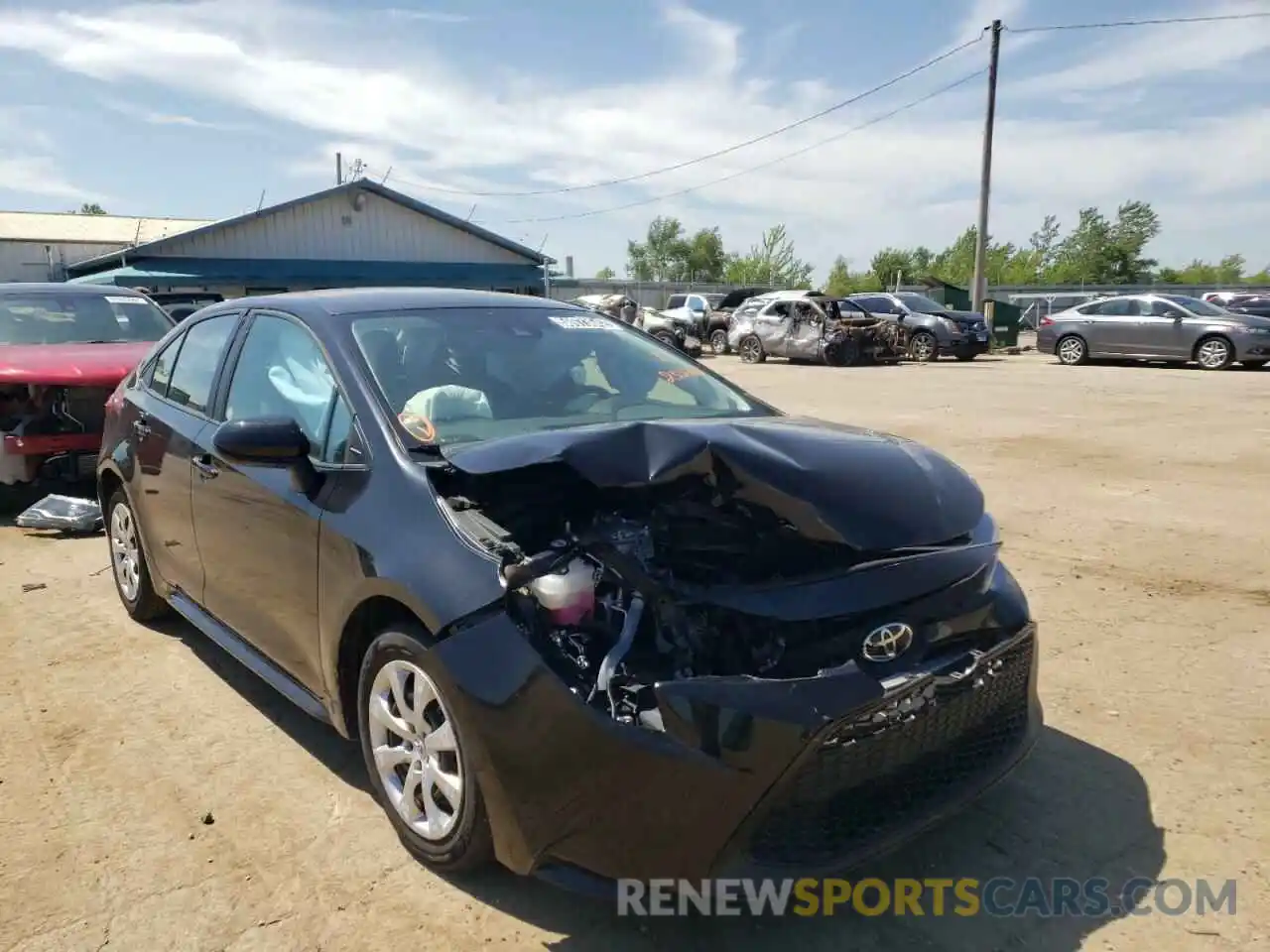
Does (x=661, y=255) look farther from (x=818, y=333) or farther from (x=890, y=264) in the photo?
(x=818, y=333)

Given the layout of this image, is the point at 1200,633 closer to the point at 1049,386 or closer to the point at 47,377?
the point at 47,377

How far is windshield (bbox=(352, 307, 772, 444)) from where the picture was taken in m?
3.05

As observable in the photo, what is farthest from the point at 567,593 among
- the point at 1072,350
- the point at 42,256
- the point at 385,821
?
the point at 42,256

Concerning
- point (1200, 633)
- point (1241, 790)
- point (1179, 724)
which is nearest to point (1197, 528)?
point (1200, 633)

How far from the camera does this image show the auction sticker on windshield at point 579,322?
3.79m

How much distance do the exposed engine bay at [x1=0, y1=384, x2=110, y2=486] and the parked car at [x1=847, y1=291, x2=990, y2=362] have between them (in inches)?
752

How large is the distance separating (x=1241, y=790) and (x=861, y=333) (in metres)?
18.9

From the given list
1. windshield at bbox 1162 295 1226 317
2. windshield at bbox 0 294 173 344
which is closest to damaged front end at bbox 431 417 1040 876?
windshield at bbox 0 294 173 344

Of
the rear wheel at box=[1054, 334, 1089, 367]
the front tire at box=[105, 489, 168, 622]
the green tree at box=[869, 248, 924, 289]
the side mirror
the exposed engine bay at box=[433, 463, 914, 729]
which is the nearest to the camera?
the exposed engine bay at box=[433, 463, 914, 729]

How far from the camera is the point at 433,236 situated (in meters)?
30.6

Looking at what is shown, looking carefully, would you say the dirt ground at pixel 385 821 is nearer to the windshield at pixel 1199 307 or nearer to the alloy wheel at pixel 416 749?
the alloy wheel at pixel 416 749

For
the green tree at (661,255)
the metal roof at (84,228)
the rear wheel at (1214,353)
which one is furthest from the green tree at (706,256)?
the rear wheel at (1214,353)

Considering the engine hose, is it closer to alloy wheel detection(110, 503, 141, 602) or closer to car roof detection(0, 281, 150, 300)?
alloy wheel detection(110, 503, 141, 602)

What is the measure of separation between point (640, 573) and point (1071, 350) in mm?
21747
